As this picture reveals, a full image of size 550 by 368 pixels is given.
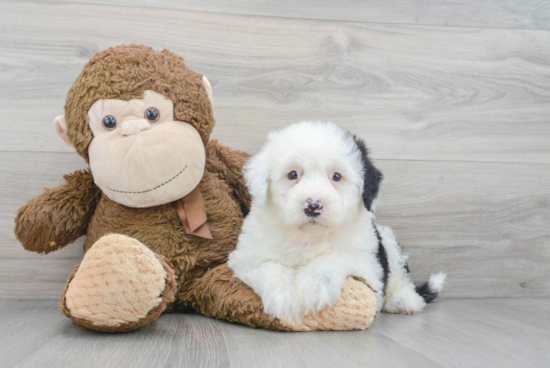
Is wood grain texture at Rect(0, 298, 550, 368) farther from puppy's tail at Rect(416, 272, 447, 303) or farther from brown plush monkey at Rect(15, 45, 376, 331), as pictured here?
puppy's tail at Rect(416, 272, 447, 303)

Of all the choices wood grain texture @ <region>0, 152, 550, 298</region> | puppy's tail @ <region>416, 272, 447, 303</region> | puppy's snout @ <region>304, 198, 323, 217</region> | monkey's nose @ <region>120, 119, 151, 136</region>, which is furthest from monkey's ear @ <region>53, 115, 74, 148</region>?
puppy's tail @ <region>416, 272, 447, 303</region>

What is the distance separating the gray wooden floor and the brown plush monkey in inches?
10.9

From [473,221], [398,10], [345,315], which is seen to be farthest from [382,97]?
[345,315]

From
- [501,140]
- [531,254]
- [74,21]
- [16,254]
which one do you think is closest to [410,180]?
[501,140]

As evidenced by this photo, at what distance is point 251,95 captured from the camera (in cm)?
176

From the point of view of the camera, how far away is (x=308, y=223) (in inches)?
46.7

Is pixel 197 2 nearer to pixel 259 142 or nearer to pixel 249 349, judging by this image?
pixel 259 142

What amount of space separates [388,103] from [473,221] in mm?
589

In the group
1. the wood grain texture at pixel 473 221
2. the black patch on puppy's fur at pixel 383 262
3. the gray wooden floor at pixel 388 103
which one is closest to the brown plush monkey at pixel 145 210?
the black patch on puppy's fur at pixel 383 262

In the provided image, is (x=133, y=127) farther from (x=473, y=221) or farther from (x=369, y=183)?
(x=473, y=221)

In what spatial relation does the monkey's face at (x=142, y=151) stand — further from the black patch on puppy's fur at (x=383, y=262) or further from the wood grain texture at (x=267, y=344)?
the black patch on puppy's fur at (x=383, y=262)

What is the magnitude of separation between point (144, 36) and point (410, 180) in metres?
1.14

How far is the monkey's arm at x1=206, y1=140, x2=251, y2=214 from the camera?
5.15ft

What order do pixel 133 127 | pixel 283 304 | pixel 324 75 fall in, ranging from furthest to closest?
pixel 324 75
pixel 133 127
pixel 283 304
